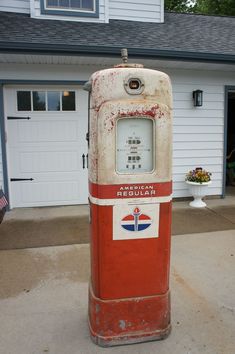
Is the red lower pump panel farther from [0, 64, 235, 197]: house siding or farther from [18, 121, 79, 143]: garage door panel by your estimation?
[0, 64, 235, 197]: house siding

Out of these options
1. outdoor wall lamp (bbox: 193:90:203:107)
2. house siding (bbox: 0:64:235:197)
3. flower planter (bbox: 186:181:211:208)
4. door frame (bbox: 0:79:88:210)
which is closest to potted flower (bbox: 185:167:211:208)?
flower planter (bbox: 186:181:211:208)

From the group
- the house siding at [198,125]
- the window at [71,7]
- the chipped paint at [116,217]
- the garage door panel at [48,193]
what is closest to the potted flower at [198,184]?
the house siding at [198,125]

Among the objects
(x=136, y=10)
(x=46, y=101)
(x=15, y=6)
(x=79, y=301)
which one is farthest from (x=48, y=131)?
(x=79, y=301)

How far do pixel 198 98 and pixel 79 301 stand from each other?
15.1 ft

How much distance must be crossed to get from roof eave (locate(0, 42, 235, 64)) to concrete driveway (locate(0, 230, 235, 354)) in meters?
3.00

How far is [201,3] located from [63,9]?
50.0 ft

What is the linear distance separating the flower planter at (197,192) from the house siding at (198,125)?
15.3 inches

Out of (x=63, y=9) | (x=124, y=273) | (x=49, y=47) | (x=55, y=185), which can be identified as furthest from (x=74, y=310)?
(x=63, y=9)

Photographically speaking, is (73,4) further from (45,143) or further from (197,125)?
(197,125)

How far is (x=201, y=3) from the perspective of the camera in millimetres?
18641

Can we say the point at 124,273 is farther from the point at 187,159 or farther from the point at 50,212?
the point at 187,159

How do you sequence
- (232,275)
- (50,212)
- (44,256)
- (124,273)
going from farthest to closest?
(50,212) → (44,256) → (232,275) → (124,273)

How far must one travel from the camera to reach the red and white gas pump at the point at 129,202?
204 centimetres

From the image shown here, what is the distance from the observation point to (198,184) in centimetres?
593
